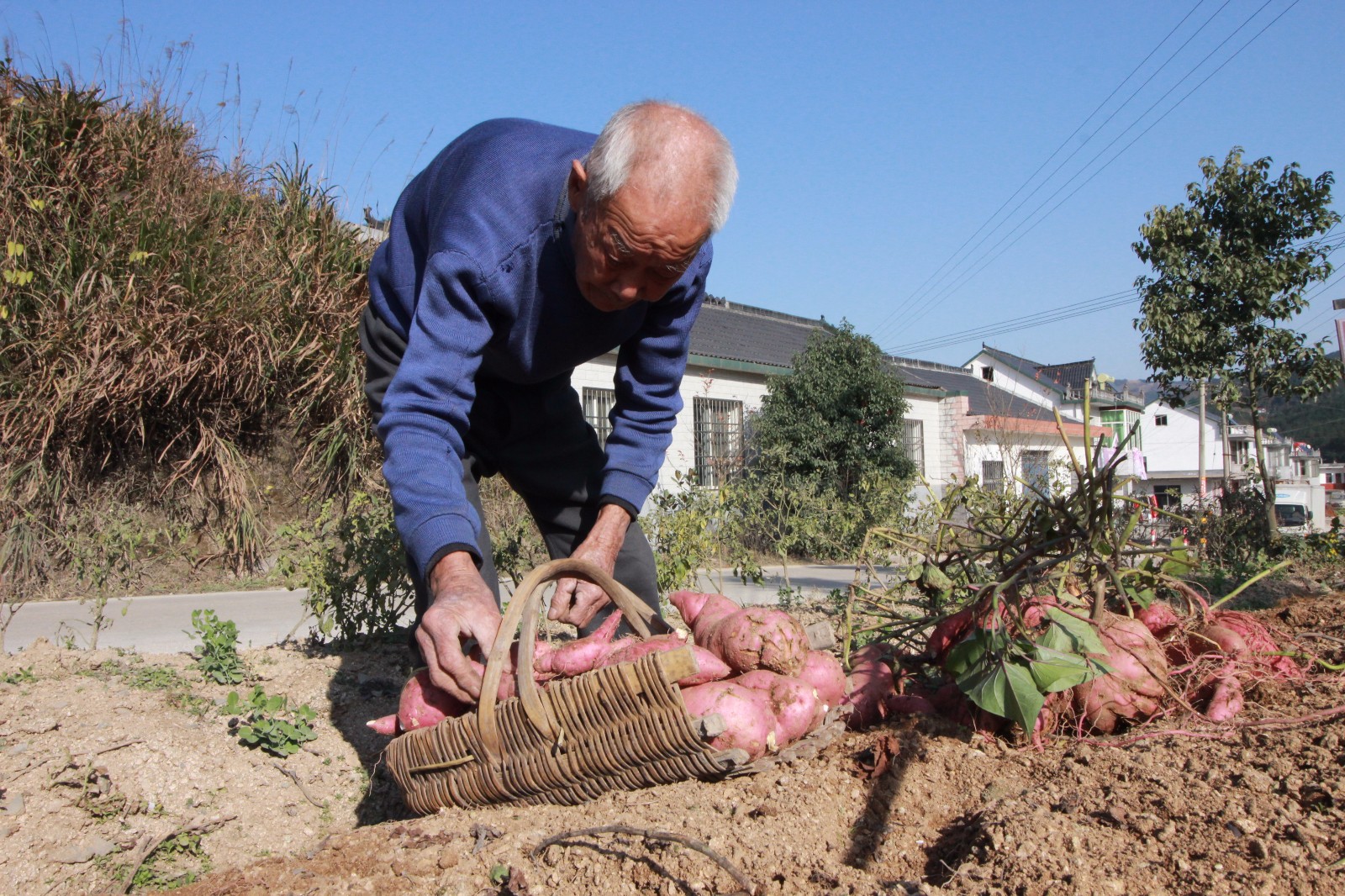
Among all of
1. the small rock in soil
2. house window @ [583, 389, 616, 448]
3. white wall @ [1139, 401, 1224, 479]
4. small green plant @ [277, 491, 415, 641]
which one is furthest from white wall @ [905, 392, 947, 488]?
white wall @ [1139, 401, 1224, 479]

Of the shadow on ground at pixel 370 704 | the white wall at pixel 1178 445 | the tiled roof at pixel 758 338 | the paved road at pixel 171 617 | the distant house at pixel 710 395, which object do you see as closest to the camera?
the shadow on ground at pixel 370 704

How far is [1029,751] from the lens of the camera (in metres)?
2.02

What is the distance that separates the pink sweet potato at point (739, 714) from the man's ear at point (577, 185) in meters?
1.10

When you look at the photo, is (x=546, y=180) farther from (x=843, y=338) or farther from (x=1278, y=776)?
(x=843, y=338)

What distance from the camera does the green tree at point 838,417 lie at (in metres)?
13.8

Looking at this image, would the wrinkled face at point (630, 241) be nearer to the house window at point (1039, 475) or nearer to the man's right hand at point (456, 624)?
the man's right hand at point (456, 624)

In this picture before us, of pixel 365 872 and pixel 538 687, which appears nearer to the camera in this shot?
pixel 365 872

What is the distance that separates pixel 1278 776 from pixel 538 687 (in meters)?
1.43

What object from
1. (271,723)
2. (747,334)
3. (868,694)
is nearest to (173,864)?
(271,723)

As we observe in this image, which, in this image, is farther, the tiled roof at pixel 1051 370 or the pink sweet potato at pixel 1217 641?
the tiled roof at pixel 1051 370

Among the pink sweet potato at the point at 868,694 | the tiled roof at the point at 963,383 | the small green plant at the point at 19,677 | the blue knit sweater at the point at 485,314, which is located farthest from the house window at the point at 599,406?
the tiled roof at the point at 963,383

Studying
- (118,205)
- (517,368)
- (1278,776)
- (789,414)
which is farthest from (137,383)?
(789,414)

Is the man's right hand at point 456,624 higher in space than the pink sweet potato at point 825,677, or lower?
higher

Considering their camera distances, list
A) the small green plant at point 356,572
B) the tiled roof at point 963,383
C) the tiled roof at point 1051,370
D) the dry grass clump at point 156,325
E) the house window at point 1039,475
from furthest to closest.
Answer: the tiled roof at point 1051,370 < the tiled roof at point 963,383 < the dry grass clump at point 156,325 < the small green plant at point 356,572 < the house window at point 1039,475
